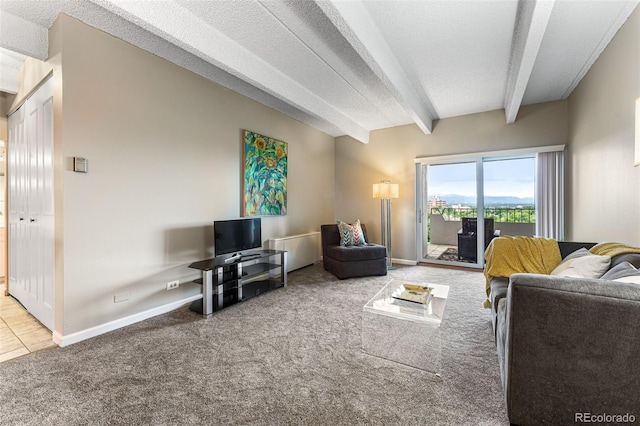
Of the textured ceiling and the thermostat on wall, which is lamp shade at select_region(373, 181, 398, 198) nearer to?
the textured ceiling

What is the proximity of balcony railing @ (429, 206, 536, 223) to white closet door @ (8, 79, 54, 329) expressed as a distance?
5.53m

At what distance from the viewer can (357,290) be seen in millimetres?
3709

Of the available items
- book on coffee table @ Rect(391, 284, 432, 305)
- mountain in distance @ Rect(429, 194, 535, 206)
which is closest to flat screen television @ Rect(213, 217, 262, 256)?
book on coffee table @ Rect(391, 284, 432, 305)

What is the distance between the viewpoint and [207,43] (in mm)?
2402

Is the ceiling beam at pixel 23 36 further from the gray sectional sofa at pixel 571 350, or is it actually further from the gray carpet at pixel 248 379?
the gray sectional sofa at pixel 571 350

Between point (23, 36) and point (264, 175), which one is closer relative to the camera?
point (23, 36)

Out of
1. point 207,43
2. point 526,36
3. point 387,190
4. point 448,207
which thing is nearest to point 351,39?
point 207,43

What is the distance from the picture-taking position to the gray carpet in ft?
4.94

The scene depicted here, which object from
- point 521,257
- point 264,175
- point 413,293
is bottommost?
point 413,293

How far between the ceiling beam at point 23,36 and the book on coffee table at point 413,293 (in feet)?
12.3

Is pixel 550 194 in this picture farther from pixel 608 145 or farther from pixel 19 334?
pixel 19 334

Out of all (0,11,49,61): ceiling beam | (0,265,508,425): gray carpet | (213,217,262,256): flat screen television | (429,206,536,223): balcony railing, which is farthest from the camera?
(429,206,536,223): balcony railing

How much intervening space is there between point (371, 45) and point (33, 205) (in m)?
3.69

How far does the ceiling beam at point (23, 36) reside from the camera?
2.27 meters
